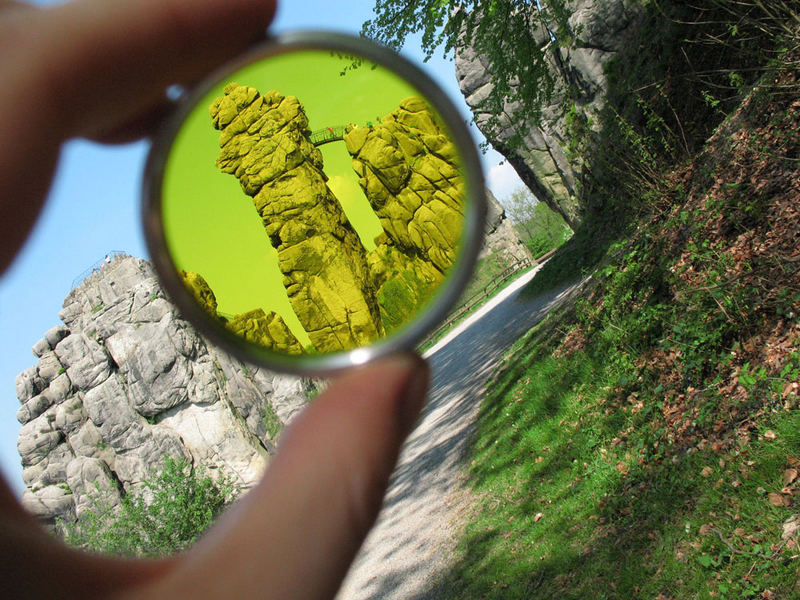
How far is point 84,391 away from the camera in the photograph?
2244 centimetres

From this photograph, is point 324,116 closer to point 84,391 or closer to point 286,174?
point 286,174

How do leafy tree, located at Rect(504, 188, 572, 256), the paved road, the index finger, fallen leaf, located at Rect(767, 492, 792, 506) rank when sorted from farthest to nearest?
1. leafy tree, located at Rect(504, 188, 572, 256)
2. the paved road
3. fallen leaf, located at Rect(767, 492, 792, 506)
4. the index finger

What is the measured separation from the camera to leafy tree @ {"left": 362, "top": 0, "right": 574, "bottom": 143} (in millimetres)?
10758

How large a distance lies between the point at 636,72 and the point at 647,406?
26.9ft

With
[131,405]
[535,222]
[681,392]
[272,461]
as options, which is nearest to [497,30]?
[681,392]

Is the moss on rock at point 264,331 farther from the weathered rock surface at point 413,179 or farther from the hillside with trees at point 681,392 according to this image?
the hillside with trees at point 681,392

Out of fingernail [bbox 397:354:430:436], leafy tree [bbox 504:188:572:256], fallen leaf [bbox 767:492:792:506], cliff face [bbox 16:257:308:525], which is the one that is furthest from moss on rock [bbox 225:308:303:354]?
leafy tree [bbox 504:188:572:256]

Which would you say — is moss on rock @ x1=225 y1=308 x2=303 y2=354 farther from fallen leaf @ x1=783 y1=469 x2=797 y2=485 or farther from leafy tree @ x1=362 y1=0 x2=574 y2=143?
leafy tree @ x1=362 y1=0 x2=574 y2=143

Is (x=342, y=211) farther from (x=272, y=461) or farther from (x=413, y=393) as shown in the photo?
(x=272, y=461)

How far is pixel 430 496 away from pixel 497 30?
968 centimetres

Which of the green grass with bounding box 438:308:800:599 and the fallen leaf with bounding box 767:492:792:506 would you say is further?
the green grass with bounding box 438:308:800:599

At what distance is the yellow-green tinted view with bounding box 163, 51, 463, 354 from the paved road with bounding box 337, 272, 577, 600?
1055mm

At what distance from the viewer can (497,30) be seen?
36.6ft

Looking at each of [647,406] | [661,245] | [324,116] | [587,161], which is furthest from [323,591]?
[587,161]
